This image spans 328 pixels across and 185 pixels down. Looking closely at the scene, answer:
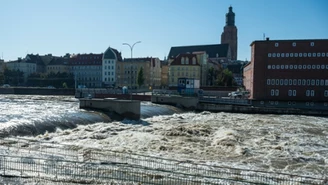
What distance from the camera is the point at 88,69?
141 metres

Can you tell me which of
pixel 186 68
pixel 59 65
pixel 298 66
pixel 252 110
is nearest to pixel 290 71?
pixel 298 66

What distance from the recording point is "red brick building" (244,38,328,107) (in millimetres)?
62656

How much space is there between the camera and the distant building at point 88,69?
13888 cm

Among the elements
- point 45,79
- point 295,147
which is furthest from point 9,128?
point 45,79

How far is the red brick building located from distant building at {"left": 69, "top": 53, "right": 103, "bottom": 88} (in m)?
85.9

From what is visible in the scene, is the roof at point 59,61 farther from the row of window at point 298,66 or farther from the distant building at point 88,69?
the row of window at point 298,66

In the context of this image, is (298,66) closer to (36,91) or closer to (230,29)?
(36,91)

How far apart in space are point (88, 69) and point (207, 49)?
64.3 m

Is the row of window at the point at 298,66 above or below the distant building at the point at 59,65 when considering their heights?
below

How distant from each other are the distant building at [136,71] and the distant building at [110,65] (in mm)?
2081

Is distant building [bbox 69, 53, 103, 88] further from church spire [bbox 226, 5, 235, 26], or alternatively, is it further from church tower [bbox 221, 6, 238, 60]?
church spire [bbox 226, 5, 235, 26]

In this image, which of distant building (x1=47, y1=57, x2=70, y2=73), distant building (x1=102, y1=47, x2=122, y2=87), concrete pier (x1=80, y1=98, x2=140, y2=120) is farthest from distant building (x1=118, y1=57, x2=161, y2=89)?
concrete pier (x1=80, y1=98, x2=140, y2=120)

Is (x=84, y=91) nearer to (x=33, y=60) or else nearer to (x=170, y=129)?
(x=170, y=129)

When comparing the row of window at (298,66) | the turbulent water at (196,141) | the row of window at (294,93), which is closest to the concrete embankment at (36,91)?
the row of window at (294,93)
